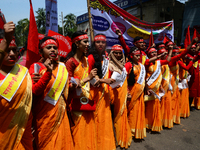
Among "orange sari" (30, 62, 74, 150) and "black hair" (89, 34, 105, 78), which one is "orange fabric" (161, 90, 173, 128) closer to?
"black hair" (89, 34, 105, 78)

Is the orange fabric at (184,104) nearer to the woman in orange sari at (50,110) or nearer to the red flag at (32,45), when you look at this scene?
the woman in orange sari at (50,110)

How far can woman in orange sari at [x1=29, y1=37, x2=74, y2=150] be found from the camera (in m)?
1.71

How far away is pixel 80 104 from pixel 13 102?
→ 895 mm

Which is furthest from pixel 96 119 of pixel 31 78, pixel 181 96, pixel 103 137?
pixel 181 96

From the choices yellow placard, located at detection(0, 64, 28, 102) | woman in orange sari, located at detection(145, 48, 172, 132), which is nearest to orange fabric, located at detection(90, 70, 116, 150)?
yellow placard, located at detection(0, 64, 28, 102)

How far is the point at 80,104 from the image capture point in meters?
2.08

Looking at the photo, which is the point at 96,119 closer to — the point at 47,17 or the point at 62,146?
the point at 62,146

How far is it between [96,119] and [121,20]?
281 centimetres

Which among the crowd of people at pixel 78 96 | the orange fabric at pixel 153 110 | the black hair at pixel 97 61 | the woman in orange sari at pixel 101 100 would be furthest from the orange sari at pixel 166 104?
Answer: the black hair at pixel 97 61

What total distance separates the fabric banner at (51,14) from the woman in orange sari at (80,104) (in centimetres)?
116

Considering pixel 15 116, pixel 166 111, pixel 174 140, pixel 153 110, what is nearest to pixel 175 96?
pixel 166 111

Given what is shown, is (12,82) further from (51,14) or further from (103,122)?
(51,14)

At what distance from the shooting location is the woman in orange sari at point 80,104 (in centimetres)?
207

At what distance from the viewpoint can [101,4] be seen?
11.4 ft
